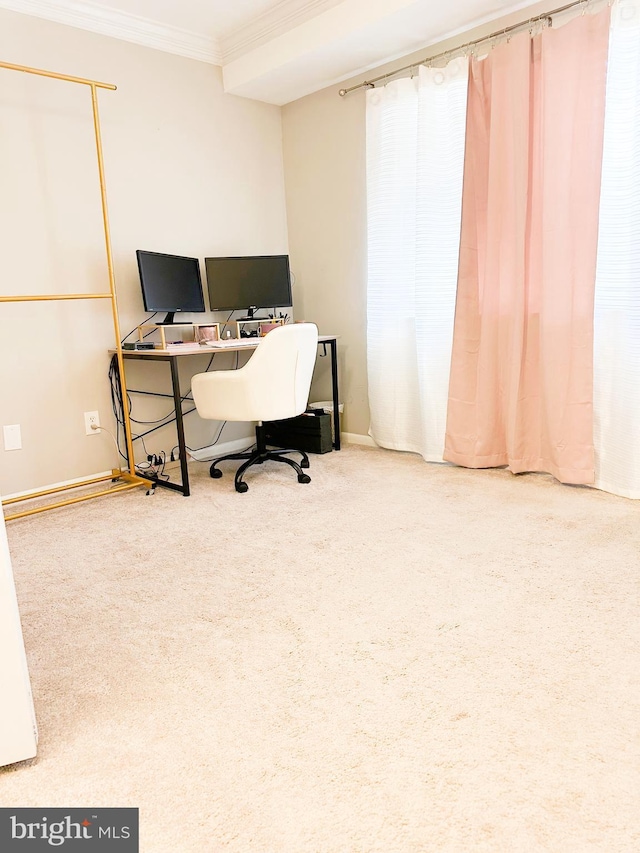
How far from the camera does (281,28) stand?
10.6ft

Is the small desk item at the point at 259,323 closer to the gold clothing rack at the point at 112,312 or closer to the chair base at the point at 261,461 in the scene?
the chair base at the point at 261,461

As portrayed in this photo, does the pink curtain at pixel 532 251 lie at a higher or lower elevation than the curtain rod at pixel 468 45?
lower

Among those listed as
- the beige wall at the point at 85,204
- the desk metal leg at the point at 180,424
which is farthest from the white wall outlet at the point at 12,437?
the desk metal leg at the point at 180,424

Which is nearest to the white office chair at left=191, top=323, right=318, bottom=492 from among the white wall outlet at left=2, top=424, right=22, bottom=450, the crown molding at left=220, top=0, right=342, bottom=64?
the white wall outlet at left=2, top=424, right=22, bottom=450

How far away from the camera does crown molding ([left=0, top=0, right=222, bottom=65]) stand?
9.41ft

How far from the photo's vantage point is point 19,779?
3.91 feet

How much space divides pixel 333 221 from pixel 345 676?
9.82 feet

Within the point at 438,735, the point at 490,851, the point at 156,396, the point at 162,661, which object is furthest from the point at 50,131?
the point at 490,851

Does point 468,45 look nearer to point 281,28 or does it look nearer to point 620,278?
point 281,28

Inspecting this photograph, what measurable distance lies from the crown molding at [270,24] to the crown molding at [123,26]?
103 millimetres

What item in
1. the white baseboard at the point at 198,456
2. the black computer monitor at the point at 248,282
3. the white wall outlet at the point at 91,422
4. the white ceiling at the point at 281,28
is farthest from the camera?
the black computer monitor at the point at 248,282

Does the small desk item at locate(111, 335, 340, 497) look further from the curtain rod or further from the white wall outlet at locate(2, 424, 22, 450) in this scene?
the curtain rod

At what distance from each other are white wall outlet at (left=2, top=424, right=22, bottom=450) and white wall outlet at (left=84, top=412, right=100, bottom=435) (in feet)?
1.12

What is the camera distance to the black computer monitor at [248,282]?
3525 mm
